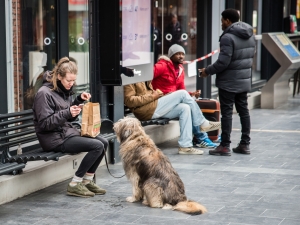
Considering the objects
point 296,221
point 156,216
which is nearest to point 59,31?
point 156,216

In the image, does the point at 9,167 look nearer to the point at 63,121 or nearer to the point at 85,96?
the point at 63,121

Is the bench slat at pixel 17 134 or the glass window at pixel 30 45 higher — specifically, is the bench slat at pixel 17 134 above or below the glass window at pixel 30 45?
below

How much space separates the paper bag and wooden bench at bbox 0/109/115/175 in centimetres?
32

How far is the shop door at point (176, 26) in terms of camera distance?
11.7m

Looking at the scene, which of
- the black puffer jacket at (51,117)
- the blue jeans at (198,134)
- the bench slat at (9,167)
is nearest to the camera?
the bench slat at (9,167)

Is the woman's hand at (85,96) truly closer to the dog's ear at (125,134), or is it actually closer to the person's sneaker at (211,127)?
the dog's ear at (125,134)

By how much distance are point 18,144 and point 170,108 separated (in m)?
2.73

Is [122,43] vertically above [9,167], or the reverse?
[122,43]

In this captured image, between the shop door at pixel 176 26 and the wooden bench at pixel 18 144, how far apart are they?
468cm

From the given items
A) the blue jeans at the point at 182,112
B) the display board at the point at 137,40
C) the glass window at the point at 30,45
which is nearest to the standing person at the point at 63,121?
the glass window at the point at 30,45

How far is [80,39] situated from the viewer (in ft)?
27.5

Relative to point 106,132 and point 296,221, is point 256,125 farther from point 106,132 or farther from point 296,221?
point 296,221

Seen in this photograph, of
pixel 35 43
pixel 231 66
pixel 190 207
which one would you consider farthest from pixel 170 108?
pixel 190 207

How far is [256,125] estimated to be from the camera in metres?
11.7
